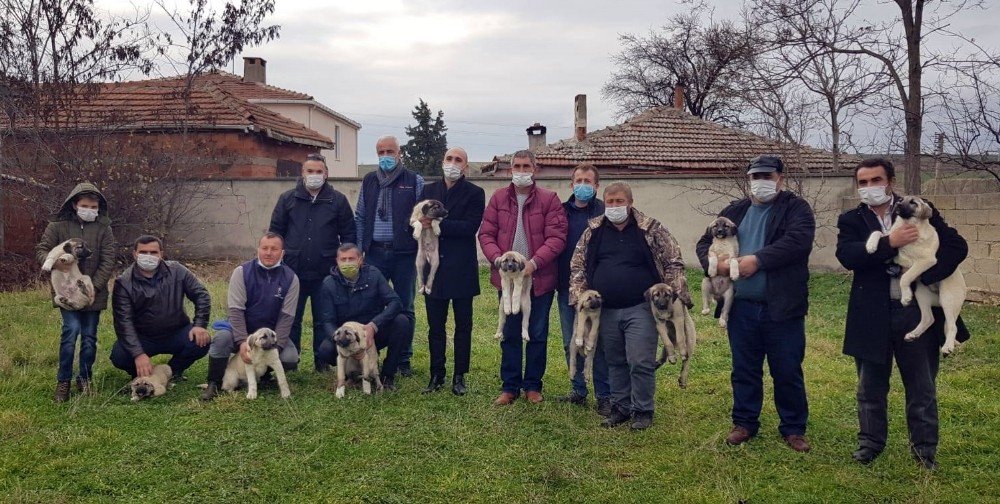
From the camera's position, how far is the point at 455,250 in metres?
6.22

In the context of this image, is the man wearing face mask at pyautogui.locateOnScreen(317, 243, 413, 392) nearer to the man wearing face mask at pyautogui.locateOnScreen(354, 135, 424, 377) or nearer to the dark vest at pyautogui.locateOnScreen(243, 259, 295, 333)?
the man wearing face mask at pyautogui.locateOnScreen(354, 135, 424, 377)

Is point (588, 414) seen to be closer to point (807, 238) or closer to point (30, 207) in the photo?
point (807, 238)

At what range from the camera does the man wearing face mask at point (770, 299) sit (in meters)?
4.91

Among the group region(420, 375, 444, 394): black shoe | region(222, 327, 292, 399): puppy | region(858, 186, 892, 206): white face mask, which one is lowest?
region(420, 375, 444, 394): black shoe

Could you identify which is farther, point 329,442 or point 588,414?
point 588,414

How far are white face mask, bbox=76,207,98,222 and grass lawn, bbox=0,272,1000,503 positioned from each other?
1.44 metres

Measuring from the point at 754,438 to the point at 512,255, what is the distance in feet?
7.16

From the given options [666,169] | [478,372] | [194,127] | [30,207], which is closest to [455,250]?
[478,372]

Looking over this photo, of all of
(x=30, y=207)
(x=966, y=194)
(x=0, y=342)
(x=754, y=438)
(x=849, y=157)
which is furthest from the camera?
(x=849, y=157)

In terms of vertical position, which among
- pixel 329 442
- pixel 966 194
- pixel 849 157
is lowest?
pixel 329 442

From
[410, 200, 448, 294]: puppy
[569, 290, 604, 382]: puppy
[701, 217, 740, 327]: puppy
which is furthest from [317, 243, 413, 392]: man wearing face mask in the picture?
[701, 217, 740, 327]: puppy

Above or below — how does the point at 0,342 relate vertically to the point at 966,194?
below

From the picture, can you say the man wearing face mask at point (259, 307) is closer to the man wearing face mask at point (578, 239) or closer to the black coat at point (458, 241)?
the black coat at point (458, 241)

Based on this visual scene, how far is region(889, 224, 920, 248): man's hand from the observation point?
14.7 ft
